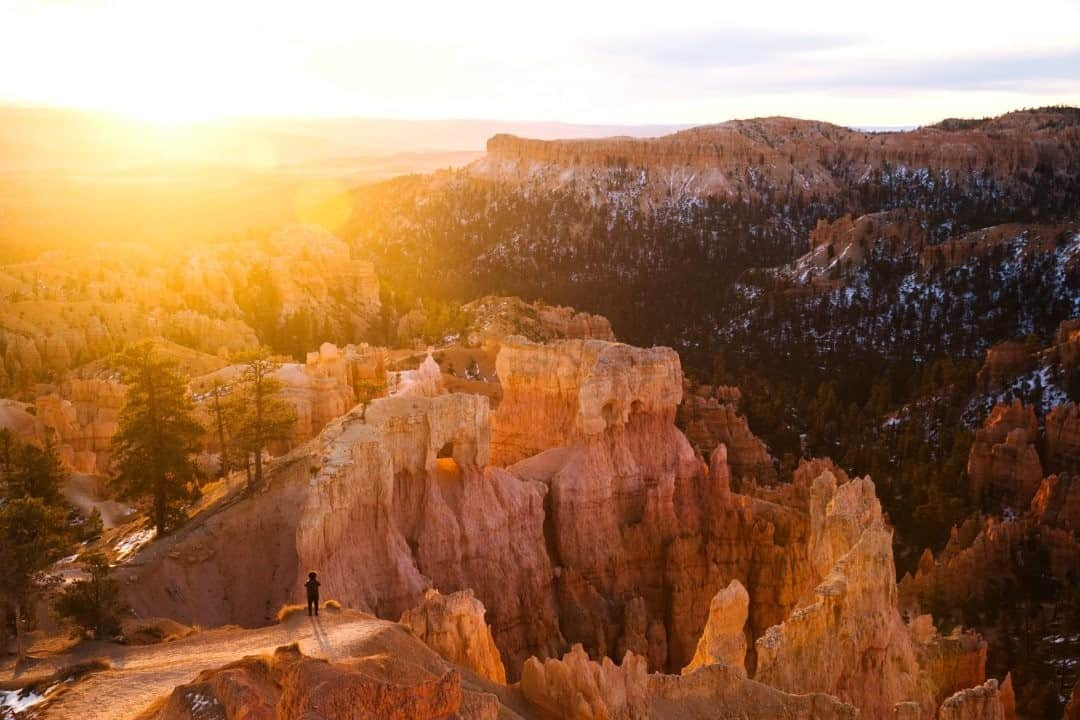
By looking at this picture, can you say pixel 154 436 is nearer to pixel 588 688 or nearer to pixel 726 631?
pixel 588 688

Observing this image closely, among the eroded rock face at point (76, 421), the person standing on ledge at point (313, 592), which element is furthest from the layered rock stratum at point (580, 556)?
the eroded rock face at point (76, 421)

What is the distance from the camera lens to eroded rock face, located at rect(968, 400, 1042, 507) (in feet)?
127

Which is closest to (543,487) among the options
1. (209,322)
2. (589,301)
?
(209,322)

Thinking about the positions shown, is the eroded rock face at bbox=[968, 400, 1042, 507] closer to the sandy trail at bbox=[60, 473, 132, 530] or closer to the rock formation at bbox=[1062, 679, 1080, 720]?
the rock formation at bbox=[1062, 679, 1080, 720]

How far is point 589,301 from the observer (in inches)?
3337

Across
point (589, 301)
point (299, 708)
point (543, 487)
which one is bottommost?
point (589, 301)

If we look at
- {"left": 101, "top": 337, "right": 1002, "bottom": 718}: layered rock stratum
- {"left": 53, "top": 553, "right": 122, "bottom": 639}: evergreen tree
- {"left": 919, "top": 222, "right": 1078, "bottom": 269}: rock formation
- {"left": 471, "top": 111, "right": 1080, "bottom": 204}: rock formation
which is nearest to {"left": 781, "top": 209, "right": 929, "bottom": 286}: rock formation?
{"left": 919, "top": 222, "right": 1078, "bottom": 269}: rock formation

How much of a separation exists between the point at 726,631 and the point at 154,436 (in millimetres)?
11375

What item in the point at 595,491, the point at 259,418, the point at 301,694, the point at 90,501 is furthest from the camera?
the point at 90,501

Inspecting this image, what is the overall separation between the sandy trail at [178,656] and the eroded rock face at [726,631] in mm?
5616

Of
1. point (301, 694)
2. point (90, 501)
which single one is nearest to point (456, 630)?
point (301, 694)

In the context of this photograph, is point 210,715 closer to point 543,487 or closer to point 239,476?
point 239,476

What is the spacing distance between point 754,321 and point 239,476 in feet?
187

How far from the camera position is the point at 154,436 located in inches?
815
